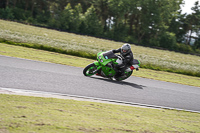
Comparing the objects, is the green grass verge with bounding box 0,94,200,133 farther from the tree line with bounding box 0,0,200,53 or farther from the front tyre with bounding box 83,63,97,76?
the tree line with bounding box 0,0,200,53

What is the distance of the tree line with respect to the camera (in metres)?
58.0

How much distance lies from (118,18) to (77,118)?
69.9 meters

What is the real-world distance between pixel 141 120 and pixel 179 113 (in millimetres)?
2240

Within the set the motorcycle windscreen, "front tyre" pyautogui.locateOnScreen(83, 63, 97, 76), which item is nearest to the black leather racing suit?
the motorcycle windscreen

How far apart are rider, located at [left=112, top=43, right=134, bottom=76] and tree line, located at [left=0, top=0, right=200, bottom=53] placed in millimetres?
44342

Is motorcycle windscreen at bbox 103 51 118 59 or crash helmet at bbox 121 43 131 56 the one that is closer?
motorcycle windscreen at bbox 103 51 118 59

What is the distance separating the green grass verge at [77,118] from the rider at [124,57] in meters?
3.90

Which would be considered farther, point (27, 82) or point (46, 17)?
point (46, 17)

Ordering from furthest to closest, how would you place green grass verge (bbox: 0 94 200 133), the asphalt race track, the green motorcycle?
1. the green motorcycle
2. the asphalt race track
3. green grass verge (bbox: 0 94 200 133)

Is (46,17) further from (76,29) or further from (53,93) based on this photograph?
(53,93)

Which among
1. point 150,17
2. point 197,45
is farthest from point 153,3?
point 197,45

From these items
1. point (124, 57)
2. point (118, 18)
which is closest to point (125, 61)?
point (124, 57)

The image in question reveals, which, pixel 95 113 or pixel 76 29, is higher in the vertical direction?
pixel 76 29

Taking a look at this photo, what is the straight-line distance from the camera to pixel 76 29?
178 ft
